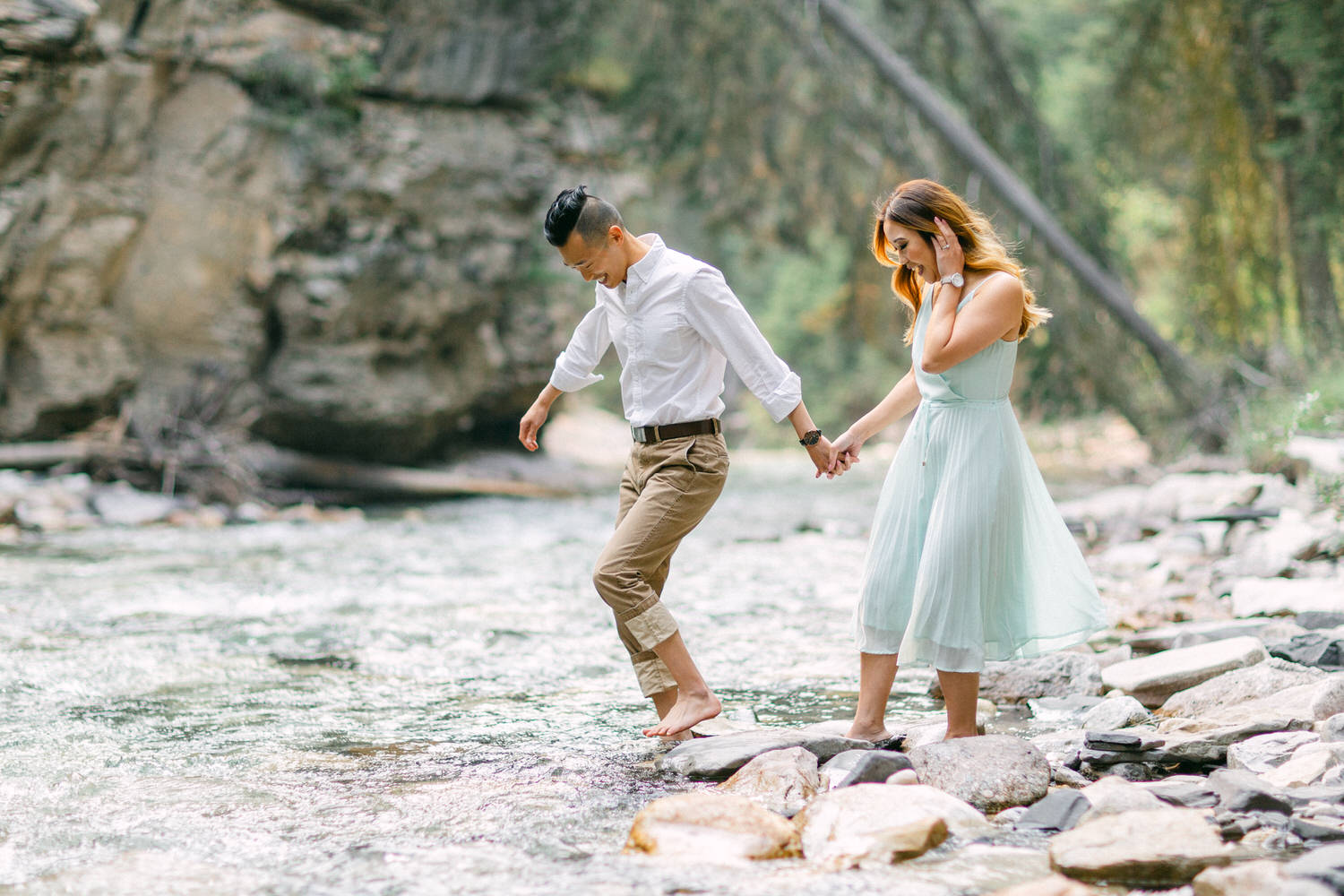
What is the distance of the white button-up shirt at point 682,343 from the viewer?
3.65 m

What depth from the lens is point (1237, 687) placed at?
3773mm

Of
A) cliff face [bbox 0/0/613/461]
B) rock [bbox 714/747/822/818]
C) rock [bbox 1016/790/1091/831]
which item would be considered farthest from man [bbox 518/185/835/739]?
cliff face [bbox 0/0/613/461]

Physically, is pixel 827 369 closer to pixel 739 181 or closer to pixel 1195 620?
pixel 739 181

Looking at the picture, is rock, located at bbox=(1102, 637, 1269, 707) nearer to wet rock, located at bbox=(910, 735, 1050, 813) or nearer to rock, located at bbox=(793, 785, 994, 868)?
wet rock, located at bbox=(910, 735, 1050, 813)

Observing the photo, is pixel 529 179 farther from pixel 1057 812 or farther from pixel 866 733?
pixel 1057 812

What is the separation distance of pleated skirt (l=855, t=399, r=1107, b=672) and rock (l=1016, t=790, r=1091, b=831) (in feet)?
1.75

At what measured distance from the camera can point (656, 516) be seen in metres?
3.69

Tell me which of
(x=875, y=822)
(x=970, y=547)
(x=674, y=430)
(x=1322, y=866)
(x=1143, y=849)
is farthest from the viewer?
(x=674, y=430)

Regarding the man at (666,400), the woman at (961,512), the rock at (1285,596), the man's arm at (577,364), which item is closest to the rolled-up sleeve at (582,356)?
the man's arm at (577,364)

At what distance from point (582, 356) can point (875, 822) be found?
1.96m

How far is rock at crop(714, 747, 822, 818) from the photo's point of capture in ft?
10.2

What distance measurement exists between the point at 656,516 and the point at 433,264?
443 inches

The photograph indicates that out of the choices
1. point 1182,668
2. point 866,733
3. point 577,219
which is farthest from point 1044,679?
point 577,219

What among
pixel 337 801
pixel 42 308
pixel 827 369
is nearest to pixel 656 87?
pixel 42 308
